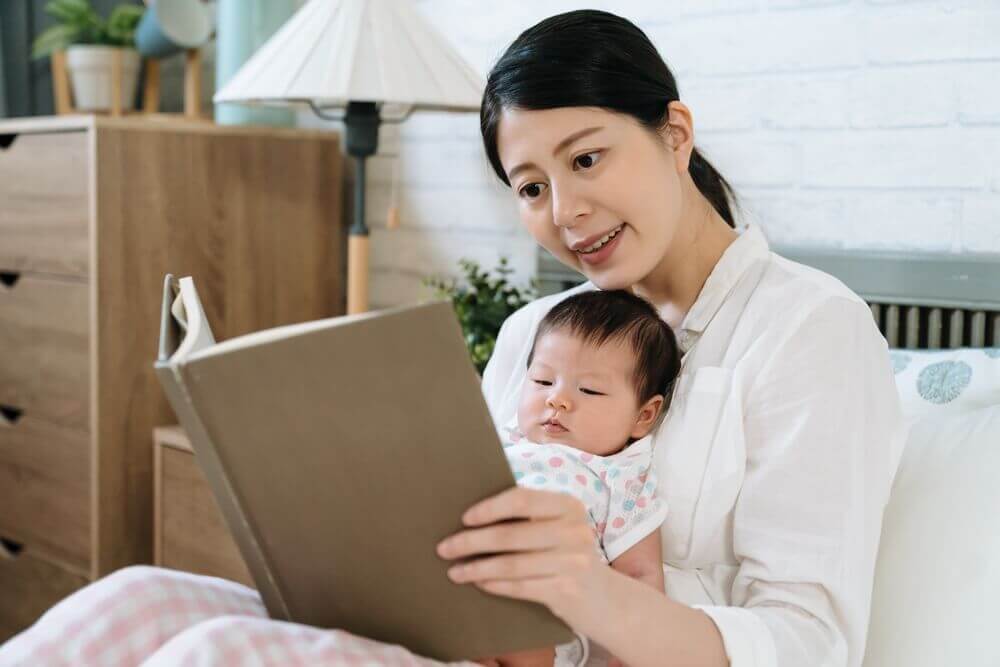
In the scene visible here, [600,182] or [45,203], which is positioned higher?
[600,182]

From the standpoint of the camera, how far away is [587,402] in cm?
107

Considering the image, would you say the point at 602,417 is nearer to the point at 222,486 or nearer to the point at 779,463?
the point at 779,463

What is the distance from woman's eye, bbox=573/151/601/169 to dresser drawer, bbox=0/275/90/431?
1322 millimetres

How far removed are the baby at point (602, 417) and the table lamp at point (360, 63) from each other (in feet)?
2.63

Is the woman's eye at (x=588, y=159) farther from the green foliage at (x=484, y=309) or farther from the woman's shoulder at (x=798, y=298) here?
the green foliage at (x=484, y=309)

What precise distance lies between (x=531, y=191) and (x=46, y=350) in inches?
56.9

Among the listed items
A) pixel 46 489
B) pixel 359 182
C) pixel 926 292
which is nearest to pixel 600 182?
pixel 926 292

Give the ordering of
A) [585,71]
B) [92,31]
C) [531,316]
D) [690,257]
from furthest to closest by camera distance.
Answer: [92,31] < [531,316] < [690,257] < [585,71]

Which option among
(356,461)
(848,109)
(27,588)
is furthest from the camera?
(27,588)

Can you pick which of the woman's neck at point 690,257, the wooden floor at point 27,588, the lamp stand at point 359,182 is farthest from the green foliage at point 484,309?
the wooden floor at point 27,588

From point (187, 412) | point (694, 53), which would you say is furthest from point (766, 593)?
point (694, 53)

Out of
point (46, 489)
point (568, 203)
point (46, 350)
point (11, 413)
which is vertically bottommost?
point (46, 489)

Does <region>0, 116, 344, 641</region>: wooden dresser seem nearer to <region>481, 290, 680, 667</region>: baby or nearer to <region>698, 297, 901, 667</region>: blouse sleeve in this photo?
<region>481, 290, 680, 667</region>: baby

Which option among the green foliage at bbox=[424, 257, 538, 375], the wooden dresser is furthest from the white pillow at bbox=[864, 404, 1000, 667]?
the wooden dresser
